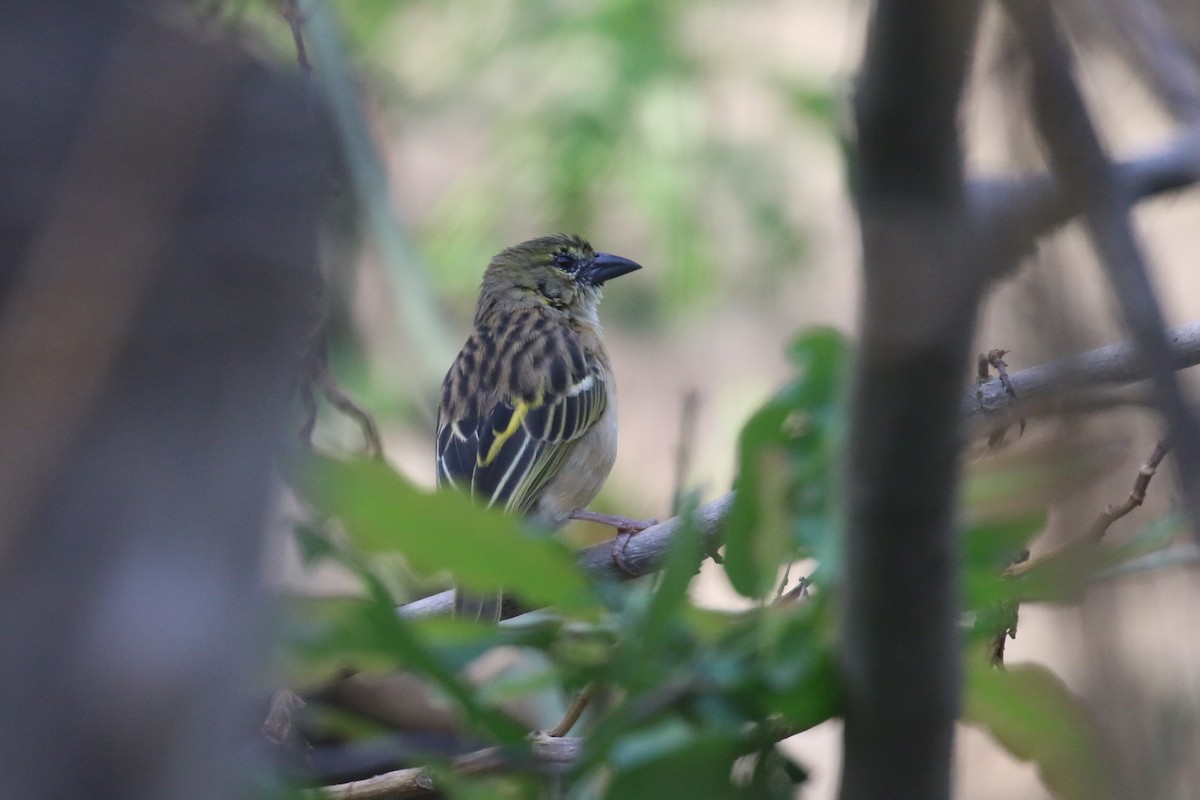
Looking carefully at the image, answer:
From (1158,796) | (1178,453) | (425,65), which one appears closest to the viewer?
(1178,453)

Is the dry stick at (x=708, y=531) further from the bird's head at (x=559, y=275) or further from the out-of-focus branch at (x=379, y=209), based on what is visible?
the bird's head at (x=559, y=275)

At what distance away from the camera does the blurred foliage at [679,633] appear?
1.36 metres

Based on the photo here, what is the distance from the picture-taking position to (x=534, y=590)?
1511mm

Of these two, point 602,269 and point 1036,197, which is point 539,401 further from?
point 1036,197

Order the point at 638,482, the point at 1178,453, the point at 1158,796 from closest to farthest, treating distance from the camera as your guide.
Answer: the point at 1178,453 → the point at 1158,796 → the point at 638,482

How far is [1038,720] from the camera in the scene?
1.57 m

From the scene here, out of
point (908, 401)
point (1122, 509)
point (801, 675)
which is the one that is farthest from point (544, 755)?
point (1122, 509)

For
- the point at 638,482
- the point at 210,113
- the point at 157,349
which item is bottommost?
the point at 157,349

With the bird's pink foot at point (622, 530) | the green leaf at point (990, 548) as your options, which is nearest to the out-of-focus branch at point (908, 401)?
the green leaf at point (990, 548)

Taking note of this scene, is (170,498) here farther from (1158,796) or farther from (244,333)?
(1158,796)

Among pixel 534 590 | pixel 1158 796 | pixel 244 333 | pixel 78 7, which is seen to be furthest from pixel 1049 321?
pixel 78 7

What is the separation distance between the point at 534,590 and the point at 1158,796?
692 mm

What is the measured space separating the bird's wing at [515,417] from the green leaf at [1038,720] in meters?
3.60

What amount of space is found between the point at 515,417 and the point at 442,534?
4.08 meters
